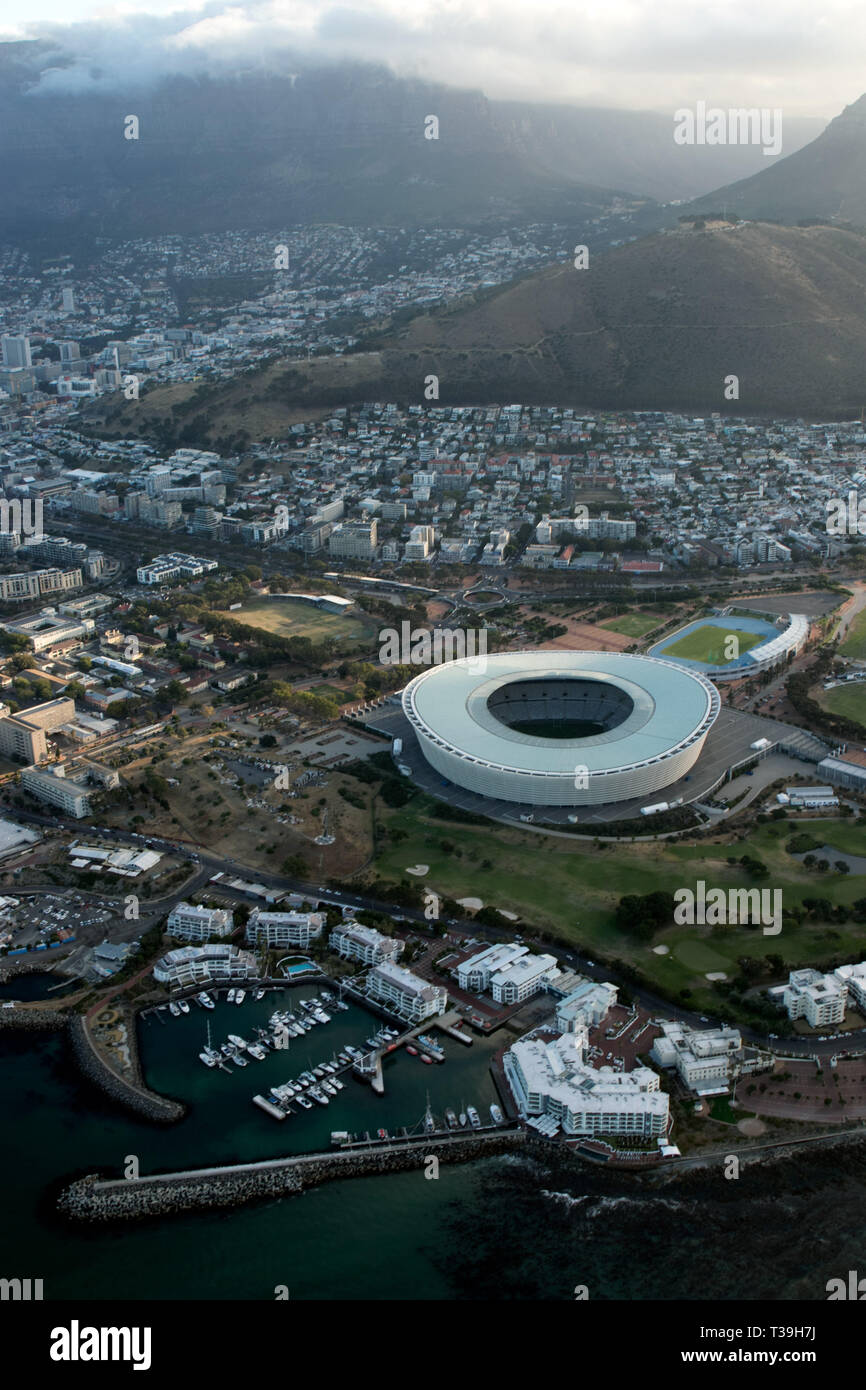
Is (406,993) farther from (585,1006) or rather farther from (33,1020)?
(33,1020)

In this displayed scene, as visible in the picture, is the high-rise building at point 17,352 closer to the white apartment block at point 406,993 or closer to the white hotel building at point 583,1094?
the white apartment block at point 406,993

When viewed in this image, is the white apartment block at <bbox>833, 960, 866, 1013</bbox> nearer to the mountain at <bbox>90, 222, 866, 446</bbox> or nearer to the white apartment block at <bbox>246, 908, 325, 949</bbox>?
the white apartment block at <bbox>246, 908, 325, 949</bbox>

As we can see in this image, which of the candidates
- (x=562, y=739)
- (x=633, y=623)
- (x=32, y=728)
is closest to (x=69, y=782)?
(x=32, y=728)

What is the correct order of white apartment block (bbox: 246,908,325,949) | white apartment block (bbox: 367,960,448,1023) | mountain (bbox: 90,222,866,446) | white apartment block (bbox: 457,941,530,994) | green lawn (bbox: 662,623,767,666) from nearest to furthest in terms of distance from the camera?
1. white apartment block (bbox: 367,960,448,1023)
2. white apartment block (bbox: 457,941,530,994)
3. white apartment block (bbox: 246,908,325,949)
4. green lawn (bbox: 662,623,767,666)
5. mountain (bbox: 90,222,866,446)

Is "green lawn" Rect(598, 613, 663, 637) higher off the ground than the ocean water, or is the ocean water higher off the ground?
"green lawn" Rect(598, 613, 663, 637)

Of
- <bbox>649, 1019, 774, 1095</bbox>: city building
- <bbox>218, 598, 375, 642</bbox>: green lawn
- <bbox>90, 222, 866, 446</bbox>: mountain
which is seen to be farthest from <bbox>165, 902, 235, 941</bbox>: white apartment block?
<bbox>90, 222, 866, 446</bbox>: mountain

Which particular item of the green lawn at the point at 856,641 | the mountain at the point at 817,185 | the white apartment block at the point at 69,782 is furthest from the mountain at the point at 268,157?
the white apartment block at the point at 69,782

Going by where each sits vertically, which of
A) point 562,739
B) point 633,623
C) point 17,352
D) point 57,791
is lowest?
point 57,791
